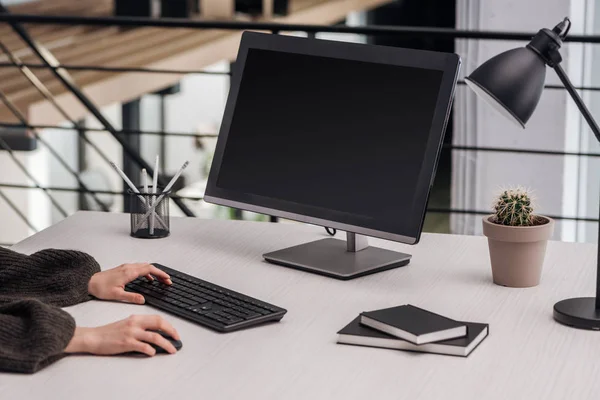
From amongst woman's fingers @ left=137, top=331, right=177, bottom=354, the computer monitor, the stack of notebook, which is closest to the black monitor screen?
the computer monitor

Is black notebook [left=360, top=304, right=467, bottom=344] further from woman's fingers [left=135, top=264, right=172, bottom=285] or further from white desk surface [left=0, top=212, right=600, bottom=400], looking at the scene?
woman's fingers [left=135, top=264, right=172, bottom=285]

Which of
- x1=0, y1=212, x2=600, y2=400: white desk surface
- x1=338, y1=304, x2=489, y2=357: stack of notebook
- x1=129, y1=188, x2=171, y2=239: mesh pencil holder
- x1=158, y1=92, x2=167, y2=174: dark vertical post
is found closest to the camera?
x1=0, y1=212, x2=600, y2=400: white desk surface

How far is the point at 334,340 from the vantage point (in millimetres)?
1419

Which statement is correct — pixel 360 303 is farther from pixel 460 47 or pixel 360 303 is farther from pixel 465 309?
pixel 460 47

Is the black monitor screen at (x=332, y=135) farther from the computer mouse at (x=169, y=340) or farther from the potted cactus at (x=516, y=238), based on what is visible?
the computer mouse at (x=169, y=340)

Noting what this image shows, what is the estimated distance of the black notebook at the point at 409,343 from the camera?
136 cm

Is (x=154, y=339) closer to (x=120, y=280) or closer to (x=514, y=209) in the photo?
(x=120, y=280)

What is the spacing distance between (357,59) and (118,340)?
646 millimetres

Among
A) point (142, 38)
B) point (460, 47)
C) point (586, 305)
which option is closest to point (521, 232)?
point (586, 305)

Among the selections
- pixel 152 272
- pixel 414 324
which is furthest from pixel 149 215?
pixel 414 324

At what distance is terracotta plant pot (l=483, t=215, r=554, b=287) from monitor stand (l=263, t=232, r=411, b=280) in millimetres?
188

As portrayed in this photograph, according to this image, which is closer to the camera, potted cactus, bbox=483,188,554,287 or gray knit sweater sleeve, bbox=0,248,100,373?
gray knit sweater sleeve, bbox=0,248,100,373

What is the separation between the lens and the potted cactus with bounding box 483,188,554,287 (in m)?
1.60

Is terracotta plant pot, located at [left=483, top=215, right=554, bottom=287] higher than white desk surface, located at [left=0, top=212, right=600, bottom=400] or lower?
higher
